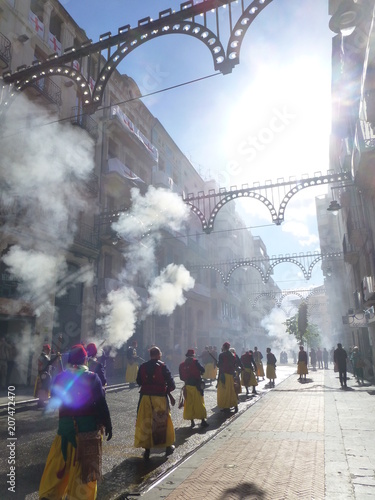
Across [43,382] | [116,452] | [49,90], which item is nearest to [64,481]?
[116,452]

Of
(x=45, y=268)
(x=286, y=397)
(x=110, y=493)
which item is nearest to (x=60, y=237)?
(x=45, y=268)

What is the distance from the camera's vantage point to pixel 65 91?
18.9 meters

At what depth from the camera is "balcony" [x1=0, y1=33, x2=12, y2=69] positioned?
14422mm

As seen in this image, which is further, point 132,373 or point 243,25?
point 132,373

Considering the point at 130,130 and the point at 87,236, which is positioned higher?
the point at 130,130

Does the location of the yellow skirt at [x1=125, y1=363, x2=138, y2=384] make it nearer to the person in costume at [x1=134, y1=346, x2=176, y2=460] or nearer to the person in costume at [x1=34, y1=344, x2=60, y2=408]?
the person in costume at [x1=34, y1=344, x2=60, y2=408]

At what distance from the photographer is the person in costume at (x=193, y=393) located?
7167 mm

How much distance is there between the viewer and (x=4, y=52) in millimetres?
14711

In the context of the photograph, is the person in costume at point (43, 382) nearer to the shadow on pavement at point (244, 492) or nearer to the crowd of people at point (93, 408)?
the crowd of people at point (93, 408)

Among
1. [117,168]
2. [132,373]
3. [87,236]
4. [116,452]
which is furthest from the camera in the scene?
→ [117,168]

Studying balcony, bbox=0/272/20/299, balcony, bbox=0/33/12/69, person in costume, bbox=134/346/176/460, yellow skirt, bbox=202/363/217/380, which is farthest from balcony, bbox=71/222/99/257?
person in costume, bbox=134/346/176/460

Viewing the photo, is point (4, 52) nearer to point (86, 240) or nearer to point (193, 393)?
point (86, 240)

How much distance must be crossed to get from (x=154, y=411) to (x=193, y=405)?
2080 mm

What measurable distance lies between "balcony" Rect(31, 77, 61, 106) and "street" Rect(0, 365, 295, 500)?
1288 centimetres
